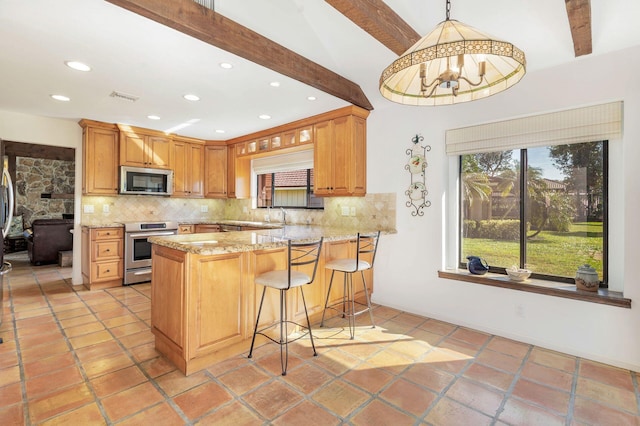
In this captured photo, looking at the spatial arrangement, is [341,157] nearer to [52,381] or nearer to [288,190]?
[288,190]

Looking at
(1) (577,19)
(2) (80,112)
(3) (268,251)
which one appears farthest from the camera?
(2) (80,112)

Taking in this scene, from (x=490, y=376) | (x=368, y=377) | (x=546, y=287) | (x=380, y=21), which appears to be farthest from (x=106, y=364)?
(x=546, y=287)

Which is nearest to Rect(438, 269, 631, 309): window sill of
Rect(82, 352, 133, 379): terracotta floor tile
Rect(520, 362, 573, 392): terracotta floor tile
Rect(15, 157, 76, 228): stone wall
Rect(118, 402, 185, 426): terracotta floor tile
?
Rect(520, 362, 573, 392): terracotta floor tile

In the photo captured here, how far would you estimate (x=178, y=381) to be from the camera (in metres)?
2.13

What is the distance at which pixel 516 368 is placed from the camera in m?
2.33

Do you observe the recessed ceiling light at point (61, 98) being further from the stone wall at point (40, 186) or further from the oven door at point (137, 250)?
the stone wall at point (40, 186)

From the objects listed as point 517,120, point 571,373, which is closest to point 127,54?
point 517,120

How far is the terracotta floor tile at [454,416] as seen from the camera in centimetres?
175

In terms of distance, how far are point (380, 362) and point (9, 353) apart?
2975mm

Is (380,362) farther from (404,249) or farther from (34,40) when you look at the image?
(34,40)

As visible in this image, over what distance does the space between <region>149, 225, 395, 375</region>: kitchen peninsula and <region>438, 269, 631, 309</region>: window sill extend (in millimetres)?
1906

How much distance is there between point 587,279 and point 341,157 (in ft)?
8.75

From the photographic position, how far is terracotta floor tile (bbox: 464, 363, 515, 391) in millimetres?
2119

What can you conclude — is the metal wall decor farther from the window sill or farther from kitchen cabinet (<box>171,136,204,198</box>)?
kitchen cabinet (<box>171,136,204,198</box>)
